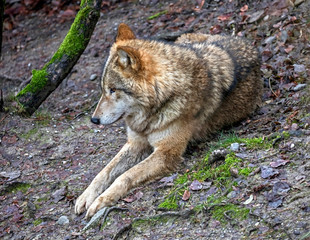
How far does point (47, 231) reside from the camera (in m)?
4.92

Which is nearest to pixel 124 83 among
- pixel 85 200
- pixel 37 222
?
pixel 85 200

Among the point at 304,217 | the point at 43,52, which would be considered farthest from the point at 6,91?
the point at 304,217

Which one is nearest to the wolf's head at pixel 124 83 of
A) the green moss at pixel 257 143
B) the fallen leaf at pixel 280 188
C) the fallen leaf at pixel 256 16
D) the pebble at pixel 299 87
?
the green moss at pixel 257 143

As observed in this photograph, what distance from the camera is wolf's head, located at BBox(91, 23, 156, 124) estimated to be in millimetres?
5148

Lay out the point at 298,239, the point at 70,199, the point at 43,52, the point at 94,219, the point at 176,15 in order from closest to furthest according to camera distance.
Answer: the point at 298,239
the point at 94,219
the point at 70,199
the point at 176,15
the point at 43,52

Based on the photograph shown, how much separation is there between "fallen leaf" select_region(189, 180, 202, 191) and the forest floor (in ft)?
0.06

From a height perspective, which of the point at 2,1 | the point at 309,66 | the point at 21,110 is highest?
the point at 2,1

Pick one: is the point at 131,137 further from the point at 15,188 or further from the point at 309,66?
the point at 309,66

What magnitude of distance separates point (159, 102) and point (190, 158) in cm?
81

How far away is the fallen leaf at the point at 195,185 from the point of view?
184 inches

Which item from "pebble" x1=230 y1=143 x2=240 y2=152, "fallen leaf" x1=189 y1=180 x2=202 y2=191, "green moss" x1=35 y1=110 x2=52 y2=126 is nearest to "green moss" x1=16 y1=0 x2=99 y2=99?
"green moss" x1=35 y1=110 x2=52 y2=126

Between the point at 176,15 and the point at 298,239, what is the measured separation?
6.89 meters

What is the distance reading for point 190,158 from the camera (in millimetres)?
5609

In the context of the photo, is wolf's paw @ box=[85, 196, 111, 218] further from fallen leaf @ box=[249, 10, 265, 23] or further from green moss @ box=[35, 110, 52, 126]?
fallen leaf @ box=[249, 10, 265, 23]
